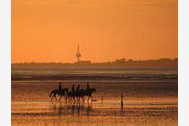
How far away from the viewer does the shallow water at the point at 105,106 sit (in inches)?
65.7

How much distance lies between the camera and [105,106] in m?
1.68

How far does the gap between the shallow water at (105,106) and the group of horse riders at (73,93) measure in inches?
0.7

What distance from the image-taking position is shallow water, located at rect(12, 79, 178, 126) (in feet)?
5.48

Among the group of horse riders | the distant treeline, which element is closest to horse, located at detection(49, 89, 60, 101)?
the group of horse riders

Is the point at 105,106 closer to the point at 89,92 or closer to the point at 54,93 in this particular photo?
the point at 89,92

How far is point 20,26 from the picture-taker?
1.67 metres

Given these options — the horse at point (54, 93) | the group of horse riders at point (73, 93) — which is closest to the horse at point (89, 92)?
the group of horse riders at point (73, 93)

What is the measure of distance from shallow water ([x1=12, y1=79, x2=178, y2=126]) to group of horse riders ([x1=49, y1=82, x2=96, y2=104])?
18 millimetres

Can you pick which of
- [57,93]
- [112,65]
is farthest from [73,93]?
[112,65]

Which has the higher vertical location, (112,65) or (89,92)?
(112,65)

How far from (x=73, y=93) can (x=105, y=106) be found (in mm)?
151

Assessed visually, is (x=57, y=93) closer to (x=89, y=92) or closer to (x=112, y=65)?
(x=89, y=92)

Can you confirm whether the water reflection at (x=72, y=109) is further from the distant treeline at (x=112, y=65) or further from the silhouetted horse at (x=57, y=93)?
the distant treeline at (x=112, y=65)
